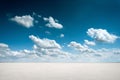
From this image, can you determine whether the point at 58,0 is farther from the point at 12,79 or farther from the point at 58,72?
the point at 12,79

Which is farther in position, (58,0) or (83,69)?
(58,0)

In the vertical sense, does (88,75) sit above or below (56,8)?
below

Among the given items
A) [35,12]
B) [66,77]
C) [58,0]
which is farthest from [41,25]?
[66,77]

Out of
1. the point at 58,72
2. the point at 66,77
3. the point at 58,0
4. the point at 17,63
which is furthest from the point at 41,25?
the point at 66,77

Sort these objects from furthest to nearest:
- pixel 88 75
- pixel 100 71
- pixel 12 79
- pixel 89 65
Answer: pixel 89 65 < pixel 100 71 < pixel 88 75 < pixel 12 79

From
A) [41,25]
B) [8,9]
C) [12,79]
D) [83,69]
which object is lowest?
[12,79]

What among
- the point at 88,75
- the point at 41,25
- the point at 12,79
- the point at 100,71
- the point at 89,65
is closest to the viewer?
the point at 12,79
